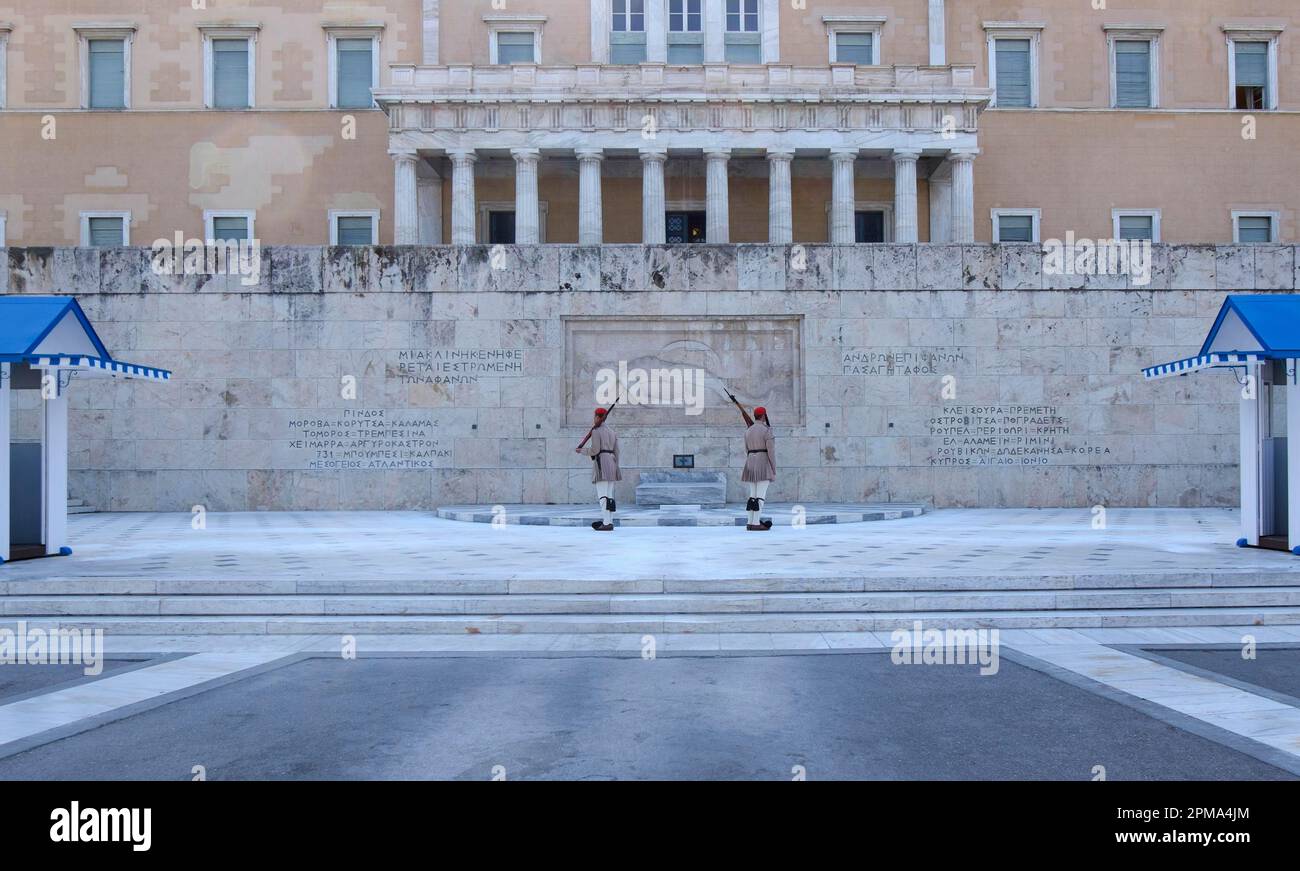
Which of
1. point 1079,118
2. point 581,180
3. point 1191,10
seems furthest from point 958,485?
point 1191,10

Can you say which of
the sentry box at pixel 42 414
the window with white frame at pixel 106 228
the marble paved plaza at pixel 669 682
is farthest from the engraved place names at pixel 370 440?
the window with white frame at pixel 106 228

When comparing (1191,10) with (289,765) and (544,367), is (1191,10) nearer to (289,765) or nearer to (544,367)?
(544,367)

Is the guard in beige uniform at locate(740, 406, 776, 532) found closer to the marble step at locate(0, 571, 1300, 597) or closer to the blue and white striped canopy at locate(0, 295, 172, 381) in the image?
the marble step at locate(0, 571, 1300, 597)

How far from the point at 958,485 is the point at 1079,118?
2980 cm

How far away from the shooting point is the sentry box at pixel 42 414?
1359 centimetres

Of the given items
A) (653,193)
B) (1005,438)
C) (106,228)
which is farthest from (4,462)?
(106,228)

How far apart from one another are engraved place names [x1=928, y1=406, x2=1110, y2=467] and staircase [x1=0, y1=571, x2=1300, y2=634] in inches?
440

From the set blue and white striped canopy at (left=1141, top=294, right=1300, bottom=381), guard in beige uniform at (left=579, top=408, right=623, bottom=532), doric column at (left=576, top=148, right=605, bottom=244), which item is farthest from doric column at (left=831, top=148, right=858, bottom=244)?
blue and white striped canopy at (left=1141, top=294, right=1300, bottom=381)

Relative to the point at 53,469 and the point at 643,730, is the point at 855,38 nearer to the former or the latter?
the point at 53,469

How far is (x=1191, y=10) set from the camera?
4469 cm

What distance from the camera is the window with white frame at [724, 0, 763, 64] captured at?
44.2 meters

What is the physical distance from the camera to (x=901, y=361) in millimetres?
22984

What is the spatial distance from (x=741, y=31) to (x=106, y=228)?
3011 centimetres

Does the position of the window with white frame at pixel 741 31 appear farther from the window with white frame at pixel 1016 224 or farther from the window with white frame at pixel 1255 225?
the window with white frame at pixel 1255 225
